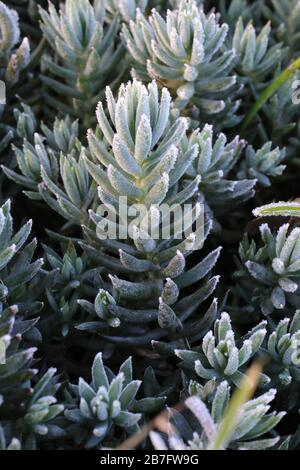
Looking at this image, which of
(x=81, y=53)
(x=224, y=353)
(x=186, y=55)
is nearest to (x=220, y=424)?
(x=224, y=353)

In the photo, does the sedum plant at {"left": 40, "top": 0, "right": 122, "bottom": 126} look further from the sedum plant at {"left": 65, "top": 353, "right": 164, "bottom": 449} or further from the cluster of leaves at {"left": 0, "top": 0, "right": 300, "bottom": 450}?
the sedum plant at {"left": 65, "top": 353, "right": 164, "bottom": 449}

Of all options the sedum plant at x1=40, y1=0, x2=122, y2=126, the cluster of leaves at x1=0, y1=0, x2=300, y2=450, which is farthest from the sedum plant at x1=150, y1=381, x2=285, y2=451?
the sedum plant at x1=40, y1=0, x2=122, y2=126

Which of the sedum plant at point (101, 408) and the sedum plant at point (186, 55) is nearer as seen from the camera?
the sedum plant at point (101, 408)

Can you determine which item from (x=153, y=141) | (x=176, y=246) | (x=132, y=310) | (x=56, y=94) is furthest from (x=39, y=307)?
(x=56, y=94)

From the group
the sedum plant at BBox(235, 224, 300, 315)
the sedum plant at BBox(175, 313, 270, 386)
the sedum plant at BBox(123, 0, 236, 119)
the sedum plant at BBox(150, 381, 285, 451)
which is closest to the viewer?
the sedum plant at BBox(150, 381, 285, 451)

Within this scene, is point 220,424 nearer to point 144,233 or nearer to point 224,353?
point 224,353

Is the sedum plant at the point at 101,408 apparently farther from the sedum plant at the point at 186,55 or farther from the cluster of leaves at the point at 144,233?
the sedum plant at the point at 186,55

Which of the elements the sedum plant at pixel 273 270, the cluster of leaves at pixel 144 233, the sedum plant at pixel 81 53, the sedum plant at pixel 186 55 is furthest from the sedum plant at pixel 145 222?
the sedum plant at pixel 81 53
